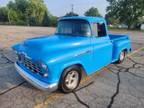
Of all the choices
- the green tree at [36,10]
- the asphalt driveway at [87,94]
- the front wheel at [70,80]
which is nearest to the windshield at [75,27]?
the front wheel at [70,80]

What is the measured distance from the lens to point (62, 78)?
426 cm

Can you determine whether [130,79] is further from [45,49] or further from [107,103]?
[45,49]

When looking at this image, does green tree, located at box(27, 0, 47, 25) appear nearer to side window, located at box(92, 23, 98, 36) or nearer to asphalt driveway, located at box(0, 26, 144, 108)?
asphalt driveway, located at box(0, 26, 144, 108)

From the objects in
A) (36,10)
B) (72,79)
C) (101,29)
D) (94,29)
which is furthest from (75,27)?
(36,10)

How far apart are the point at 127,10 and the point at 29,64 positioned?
1922 inches

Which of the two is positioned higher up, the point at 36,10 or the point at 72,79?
the point at 36,10

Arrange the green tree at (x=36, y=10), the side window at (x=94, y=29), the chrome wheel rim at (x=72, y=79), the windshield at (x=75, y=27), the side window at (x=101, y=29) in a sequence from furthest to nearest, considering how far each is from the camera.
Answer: the green tree at (x=36, y=10)
the side window at (x=101, y=29)
the side window at (x=94, y=29)
the windshield at (x=75, y=27)
the chrome wheel rim at (x=72, y=79)

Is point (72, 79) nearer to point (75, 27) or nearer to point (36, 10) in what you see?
point (75, 27)

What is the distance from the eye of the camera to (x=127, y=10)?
48.9 metres

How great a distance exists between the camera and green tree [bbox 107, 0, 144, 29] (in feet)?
155

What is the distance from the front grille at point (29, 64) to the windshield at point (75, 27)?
1.53 m

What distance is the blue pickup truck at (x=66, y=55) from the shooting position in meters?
3.96

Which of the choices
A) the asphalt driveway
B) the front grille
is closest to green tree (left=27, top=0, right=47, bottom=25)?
the asphalt driveway

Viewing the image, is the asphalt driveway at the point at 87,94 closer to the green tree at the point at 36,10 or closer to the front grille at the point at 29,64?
the front grille at the point at 29,64
